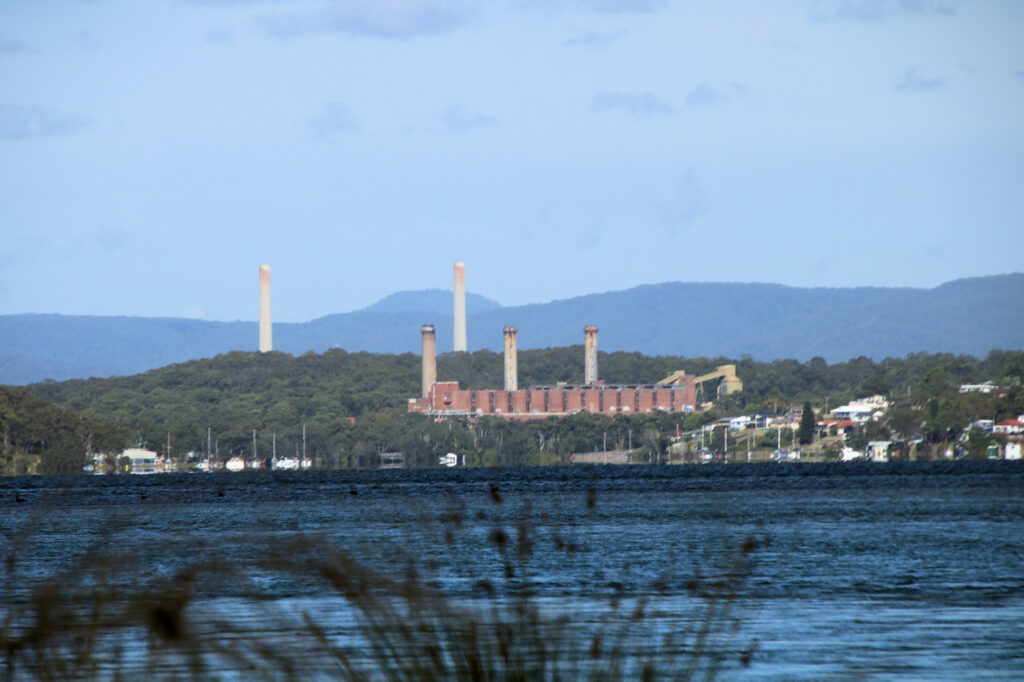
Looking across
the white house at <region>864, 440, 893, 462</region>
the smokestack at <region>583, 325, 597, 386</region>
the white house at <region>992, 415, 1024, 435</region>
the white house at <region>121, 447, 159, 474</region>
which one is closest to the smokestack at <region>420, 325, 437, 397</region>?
the smokestack at <region>583, 325, 597, 386</region>

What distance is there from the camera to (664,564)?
28.5m

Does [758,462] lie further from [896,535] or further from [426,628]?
[426,628]

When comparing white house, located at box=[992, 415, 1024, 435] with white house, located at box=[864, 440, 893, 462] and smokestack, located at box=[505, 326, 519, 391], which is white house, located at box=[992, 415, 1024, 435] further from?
smokestack, located at box=[505, 326, 519, 391]

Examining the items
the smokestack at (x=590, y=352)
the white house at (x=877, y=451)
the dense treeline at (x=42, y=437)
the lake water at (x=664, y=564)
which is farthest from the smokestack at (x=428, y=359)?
the lake water at (x=664, y=564)

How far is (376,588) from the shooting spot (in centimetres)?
733

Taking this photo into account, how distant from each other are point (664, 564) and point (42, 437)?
5033 inches

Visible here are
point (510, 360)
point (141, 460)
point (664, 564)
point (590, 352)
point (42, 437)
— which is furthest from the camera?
point (590, 352)

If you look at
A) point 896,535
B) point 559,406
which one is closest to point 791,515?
point 896,535

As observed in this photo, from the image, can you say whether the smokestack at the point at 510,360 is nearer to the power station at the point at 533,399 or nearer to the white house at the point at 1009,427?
the power station at the point at 533,399

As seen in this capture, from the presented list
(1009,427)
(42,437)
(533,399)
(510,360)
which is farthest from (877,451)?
(42,437)

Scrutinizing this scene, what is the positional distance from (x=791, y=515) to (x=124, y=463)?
117 metres

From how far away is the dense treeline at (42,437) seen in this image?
14325cm

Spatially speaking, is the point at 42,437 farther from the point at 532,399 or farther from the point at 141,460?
the point at 532,399

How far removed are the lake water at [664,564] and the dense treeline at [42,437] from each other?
84618 millimetres
